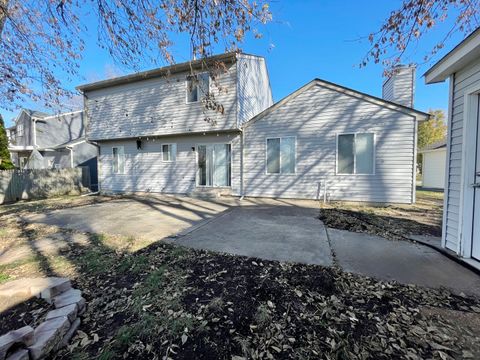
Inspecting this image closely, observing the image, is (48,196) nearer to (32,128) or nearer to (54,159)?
(54,159)

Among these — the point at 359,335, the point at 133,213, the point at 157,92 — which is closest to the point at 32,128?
the point at 157,92

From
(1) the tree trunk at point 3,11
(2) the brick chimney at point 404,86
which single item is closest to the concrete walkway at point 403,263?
(2) the brick chimney at point 404,86

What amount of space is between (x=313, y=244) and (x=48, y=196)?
13592mm

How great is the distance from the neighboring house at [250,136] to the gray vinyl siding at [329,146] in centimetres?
3

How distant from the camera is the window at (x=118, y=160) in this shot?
1176cm

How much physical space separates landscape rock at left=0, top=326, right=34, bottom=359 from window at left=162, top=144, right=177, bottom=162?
30.4 ft

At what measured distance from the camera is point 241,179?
9.43 meters

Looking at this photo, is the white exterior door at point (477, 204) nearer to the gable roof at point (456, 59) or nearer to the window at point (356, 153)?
the gable roof at point (456, 59)

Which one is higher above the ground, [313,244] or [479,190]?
[479,190]

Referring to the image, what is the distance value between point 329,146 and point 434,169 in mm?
11155

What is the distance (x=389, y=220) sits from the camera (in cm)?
562

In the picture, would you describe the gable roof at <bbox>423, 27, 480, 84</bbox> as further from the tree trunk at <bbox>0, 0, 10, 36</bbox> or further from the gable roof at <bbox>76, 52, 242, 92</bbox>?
the tree trunk at <bbox>0, 0, 10, 36</bbox>

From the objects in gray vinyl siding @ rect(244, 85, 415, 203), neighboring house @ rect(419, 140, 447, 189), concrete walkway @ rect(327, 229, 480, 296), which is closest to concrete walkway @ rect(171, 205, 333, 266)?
concrete walkway @ rect(327, 229, 480, 296)

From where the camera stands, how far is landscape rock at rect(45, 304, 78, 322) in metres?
2.02
